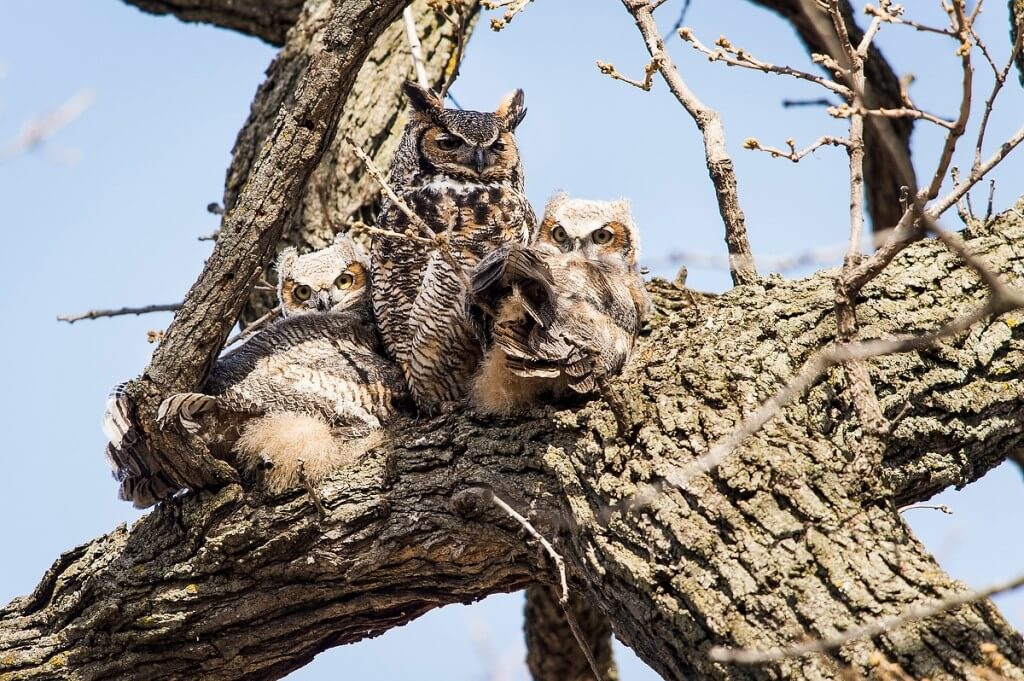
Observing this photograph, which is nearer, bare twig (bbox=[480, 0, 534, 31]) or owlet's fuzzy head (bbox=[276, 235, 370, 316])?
bare twig (bbox=[480, 0, 534, 31])

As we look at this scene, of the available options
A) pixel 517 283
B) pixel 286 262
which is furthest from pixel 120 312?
pixel 517 283

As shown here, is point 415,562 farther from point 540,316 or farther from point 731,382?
point 731,382

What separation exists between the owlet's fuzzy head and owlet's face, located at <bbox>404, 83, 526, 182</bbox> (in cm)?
52

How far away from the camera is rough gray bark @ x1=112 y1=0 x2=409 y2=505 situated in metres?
2.92

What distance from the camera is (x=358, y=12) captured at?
2969mm

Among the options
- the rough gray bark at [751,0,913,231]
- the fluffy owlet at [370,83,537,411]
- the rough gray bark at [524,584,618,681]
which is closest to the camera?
the fluffy owlet at [370,83,537,411]

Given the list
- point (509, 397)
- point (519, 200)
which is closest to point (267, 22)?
point (519, 200)

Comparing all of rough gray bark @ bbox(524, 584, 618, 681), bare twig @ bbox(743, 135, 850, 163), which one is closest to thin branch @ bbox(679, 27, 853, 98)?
bare twig @ bbox(743, 135, 850, 163)

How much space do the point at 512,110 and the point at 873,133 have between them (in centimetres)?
187

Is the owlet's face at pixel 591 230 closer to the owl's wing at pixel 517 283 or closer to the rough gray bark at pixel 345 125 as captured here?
the owl's wing at pixel 517 283

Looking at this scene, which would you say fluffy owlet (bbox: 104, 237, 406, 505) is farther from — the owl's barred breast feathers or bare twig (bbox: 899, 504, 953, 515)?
bare twig (bbox: 899, 504, 953, 515)

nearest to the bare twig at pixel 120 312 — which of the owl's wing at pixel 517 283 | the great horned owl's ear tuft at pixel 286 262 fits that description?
the great horned owl's ear tuft at pixel 286 262

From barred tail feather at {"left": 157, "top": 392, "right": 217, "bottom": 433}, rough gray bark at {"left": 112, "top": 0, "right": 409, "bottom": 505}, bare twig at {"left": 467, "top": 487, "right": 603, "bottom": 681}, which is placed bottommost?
bare twig at {"left": 467, "top": 487, "right": 603, "bottom": 681}

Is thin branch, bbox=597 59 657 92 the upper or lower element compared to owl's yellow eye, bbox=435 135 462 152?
lower
